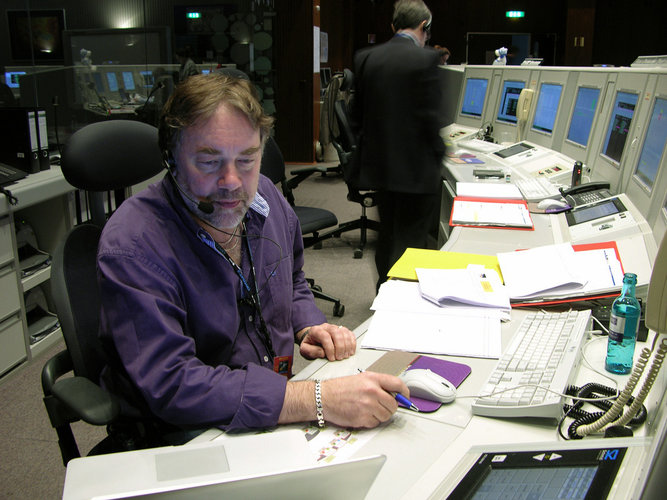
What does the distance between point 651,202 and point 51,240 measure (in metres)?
2.70

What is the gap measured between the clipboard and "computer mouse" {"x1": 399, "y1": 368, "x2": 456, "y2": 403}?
1163mm

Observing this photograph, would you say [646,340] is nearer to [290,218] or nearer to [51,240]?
[290,218]

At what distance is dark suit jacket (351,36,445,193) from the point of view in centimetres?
260

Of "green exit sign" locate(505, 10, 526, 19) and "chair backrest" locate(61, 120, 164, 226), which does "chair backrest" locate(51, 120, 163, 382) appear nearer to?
"chair backrest" locate(61, 120, 164, 226)

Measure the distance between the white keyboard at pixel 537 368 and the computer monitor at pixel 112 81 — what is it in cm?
364

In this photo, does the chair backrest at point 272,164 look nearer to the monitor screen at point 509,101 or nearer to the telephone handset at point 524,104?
the telephone handset at point 524,104

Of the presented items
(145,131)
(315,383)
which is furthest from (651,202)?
(145,131)

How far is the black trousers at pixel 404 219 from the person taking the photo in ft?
9.30

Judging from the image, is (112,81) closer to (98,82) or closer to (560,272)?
(98,82)

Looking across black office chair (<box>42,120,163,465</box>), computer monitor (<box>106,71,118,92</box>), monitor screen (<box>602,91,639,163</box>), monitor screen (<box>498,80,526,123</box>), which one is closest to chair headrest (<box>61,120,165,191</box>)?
black office chair (<box>42,120,163,465</box>)

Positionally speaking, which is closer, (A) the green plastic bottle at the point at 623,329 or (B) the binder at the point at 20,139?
(A) the green plastic bottle at the point at 623,329

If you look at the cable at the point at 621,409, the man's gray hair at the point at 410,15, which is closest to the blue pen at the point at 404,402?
the cable at the point at 621,409

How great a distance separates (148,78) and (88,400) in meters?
3.80

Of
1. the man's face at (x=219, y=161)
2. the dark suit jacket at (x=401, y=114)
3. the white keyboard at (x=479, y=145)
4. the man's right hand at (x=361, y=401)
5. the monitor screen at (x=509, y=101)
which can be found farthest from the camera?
the monitor screen at (x=509, y=101)
